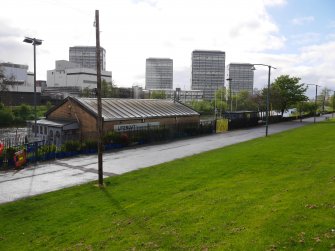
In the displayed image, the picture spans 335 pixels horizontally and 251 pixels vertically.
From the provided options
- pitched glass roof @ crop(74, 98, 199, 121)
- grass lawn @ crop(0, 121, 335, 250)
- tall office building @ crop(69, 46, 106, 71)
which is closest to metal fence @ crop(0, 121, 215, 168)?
pitched glass roof @ crop(74, 98, 199, 121)

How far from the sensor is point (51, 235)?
11117 millimetres

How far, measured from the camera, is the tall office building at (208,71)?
191m

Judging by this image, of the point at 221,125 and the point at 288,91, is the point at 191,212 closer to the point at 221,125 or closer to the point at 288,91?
the point at 221,125


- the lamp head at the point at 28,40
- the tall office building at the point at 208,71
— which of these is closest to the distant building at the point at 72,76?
the tall office building at the point at 208,71

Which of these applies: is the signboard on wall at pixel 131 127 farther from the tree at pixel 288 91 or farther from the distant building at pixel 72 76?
the distant building at pixel 72 76

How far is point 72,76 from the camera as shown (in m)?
149

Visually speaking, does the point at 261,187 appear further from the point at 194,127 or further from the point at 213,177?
the point at 194,127

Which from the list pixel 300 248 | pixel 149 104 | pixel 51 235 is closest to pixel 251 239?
pixel 300 248

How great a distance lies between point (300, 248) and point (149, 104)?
3880cm

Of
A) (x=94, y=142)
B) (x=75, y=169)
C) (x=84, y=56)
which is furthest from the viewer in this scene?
(x=84, y=56)

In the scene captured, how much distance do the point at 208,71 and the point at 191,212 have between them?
188702 millimetres

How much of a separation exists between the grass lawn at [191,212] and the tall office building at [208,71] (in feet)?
574

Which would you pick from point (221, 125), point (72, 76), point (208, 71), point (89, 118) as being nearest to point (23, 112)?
point (89, 118)

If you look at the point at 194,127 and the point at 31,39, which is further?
the point at 194,127
